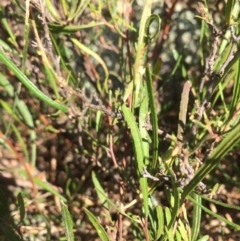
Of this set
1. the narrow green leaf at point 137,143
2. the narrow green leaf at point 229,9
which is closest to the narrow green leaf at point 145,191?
the narrow green leaf at point 137,143

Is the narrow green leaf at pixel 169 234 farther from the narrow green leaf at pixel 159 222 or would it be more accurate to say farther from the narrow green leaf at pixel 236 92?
the narrow green leaf at pixel 236 92

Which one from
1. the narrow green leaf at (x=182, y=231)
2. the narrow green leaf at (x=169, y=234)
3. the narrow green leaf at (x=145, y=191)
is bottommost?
the narrow green leaf at (x=182, y=231)

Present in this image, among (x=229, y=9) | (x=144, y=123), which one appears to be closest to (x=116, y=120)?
(x=144, y=123)

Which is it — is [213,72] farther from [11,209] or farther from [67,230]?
[11,209]

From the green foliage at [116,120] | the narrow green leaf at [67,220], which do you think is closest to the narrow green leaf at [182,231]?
the green foliage at [116,120]

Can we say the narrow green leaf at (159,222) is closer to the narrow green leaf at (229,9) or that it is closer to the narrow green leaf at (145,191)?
the narrow green leaf at (145,191)

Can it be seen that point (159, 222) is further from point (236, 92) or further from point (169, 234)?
point (236, 92)

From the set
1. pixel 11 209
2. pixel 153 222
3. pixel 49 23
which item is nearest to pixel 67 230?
pixel 153 222

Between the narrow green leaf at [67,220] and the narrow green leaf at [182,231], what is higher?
the narrow green leaf at [67,220]
